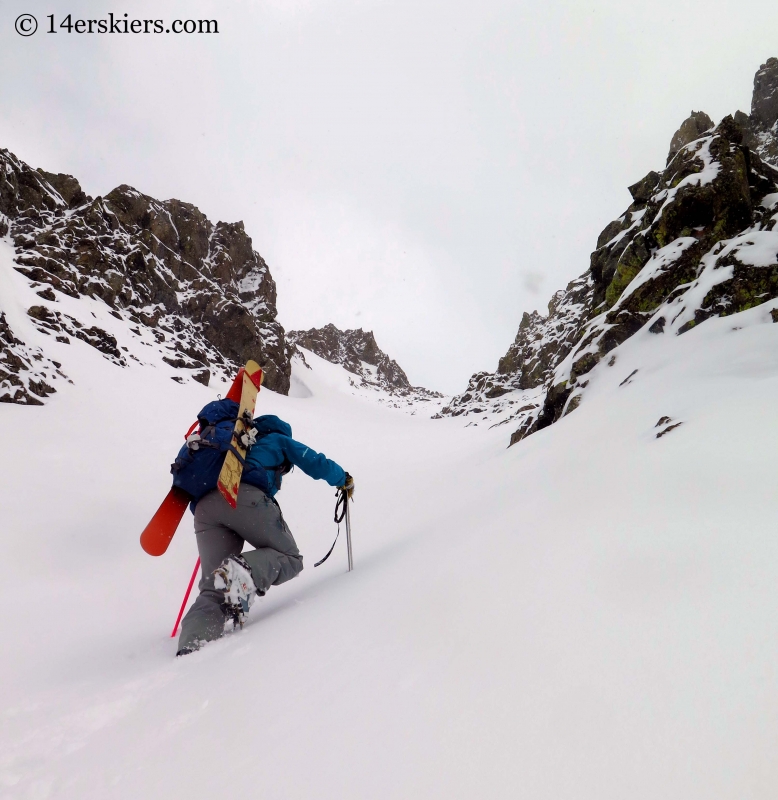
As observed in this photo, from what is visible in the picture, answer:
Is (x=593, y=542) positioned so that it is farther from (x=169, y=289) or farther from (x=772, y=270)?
(x=169, y=289)

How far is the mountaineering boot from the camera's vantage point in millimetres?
2648

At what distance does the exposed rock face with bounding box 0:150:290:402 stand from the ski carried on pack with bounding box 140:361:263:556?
22.4m

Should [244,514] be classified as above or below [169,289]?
below

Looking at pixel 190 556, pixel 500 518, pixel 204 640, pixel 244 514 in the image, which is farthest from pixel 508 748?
pixel 190 556

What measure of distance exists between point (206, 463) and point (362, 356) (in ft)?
467

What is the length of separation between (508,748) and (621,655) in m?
0.38

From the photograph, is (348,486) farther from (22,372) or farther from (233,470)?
(22,372)

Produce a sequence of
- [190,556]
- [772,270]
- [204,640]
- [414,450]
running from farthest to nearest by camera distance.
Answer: [414,450] → [772,270] → [190,556] → [204,640]

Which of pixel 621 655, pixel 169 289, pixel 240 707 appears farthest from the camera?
pixel 169 289

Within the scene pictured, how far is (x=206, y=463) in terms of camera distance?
3143mm

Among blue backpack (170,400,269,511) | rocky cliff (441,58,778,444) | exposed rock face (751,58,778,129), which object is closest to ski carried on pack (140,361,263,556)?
blue backpack (170,400,269,511)

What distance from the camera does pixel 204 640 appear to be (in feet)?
8.21

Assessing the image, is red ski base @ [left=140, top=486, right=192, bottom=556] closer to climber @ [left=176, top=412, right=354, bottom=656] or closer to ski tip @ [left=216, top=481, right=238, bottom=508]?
climber @ [left=176, top=412, right=354, bottom=656]

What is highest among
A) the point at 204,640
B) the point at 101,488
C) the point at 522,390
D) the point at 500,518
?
the point at 522,390
